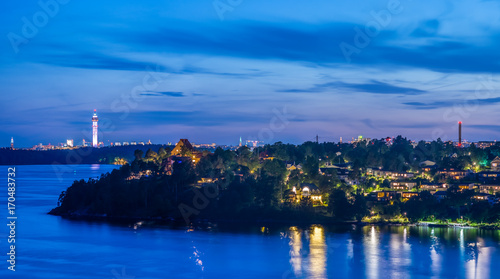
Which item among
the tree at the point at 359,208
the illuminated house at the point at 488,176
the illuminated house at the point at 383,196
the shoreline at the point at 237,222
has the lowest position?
the shoreline at the point at 237,222

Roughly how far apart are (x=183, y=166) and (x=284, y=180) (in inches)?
191

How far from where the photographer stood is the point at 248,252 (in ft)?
52.7

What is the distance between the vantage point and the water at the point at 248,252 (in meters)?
13.7

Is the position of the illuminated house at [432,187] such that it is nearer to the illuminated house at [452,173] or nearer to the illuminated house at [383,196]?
the illuminated house at [383,196]

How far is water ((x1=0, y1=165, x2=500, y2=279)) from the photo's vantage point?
13688 mm

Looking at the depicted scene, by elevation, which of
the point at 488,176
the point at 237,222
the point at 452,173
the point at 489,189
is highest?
the point at 452,173

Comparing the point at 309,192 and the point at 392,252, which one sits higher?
the point at 309,192

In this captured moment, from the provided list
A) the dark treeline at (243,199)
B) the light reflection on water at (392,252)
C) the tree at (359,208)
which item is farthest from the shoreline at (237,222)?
the light reflection on water at (392,252)

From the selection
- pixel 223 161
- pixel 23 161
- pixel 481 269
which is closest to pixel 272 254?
pixel 481 269

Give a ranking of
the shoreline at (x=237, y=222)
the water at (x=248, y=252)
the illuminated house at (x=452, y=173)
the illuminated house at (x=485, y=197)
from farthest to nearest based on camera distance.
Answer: the illuminated house at (x=452, y=173), the illuminated house at (x=485, y=197), the shoreline at (x=237, y=222), the water at (x=248, y=252)

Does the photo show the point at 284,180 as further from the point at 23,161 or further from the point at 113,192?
the point at 23,161

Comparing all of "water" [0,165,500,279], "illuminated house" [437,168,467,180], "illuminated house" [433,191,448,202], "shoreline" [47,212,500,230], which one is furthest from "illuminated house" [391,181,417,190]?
"water" [0,165,500,279]

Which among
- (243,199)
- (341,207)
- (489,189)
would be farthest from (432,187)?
(243,199)

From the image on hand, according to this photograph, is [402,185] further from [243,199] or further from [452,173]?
[243,199]
